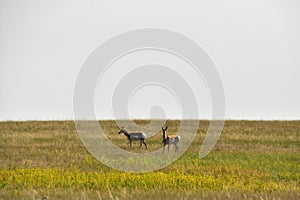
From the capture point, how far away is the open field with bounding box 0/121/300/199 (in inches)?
445

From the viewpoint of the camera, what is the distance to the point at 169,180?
50.5ft

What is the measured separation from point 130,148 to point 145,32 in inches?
312

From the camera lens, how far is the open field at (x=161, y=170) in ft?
37.1

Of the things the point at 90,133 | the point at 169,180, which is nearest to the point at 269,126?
the point at 90,133

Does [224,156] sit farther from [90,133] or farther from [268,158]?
[90,133]

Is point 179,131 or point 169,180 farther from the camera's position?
point 179,131

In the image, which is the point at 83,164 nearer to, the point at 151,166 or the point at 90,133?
the point at 151,166

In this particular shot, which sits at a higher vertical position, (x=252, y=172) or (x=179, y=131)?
(x=179, y=131)

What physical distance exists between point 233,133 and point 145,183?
77.6 feet

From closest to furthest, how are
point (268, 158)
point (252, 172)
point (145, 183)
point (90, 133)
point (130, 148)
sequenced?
1. point (145, 183)
2. point (252, 172)
3. point (268, 158)
4. point (130, 148)
5. point (90, 133)

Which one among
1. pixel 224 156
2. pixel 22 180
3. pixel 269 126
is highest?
pixel 269 126

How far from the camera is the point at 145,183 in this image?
14812 mm

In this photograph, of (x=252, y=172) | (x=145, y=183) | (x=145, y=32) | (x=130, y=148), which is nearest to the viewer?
(x=145, y=183)

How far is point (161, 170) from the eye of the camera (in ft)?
66.9
